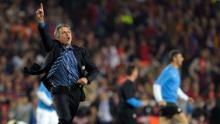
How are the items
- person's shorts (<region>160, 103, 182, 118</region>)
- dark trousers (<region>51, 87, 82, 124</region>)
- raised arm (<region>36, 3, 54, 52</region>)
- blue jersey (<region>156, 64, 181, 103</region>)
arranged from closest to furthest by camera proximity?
raised arm (<region>36, 3, 54, 52</region>) → dark trousers (<region>51, 87, 82, 124</region>) → person's shorts (<region>160, 103, 182, 118</region>) → blue jersey (<region>156, 64, 181, 103</region>)

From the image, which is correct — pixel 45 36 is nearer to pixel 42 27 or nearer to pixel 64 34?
pixel 42 27

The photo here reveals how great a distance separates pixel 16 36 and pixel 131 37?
396 centimetres

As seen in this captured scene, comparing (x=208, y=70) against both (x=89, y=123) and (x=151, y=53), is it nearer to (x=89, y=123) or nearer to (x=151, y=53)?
(x=151, y=53)

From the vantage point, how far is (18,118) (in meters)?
18.3

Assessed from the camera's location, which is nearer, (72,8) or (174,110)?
(174,110)

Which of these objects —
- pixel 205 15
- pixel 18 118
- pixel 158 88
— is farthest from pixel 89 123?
pixel 205 15

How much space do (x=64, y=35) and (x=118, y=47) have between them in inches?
529

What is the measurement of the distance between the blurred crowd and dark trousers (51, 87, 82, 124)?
22.3 feet

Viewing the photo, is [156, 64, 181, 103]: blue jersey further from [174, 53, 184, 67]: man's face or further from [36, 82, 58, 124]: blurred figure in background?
[36, 82, 58, 124]: blurred figure in background

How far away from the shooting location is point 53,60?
1140 cm

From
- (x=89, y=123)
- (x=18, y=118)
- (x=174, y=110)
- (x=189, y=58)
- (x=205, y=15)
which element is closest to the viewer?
(x=174, y=110)

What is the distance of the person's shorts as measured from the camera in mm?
14914

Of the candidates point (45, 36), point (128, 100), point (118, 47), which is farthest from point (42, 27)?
point (118, 47)

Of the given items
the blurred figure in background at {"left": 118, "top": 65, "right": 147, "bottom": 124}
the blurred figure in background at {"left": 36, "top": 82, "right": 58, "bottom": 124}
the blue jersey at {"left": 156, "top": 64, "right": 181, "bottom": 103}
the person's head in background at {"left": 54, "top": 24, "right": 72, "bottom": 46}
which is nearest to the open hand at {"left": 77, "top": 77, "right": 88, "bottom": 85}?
the person's head in background at {"left": 54, "top": 24, "right": 72, "bottom": 46}
